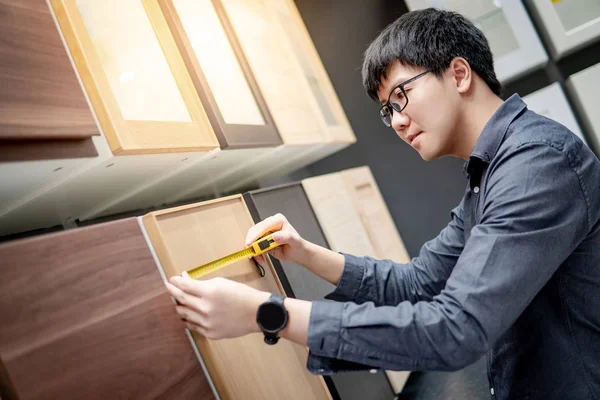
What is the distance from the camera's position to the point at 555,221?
869 millimetres

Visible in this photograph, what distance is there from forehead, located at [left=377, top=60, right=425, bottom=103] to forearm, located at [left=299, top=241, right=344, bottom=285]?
0.38 metres

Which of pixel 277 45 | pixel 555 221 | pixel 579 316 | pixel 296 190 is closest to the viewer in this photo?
pixel 555 221

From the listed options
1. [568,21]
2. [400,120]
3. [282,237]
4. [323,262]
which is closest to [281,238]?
[282,237]

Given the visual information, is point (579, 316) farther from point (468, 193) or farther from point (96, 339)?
point (96, 339)

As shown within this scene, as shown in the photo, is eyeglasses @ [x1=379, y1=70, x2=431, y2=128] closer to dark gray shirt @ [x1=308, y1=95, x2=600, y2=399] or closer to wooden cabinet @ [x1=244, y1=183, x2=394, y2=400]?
dark gray shirt @ [x1=308, y1=95, x2=600, y2=399]

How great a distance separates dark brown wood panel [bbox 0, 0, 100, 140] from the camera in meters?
0.77

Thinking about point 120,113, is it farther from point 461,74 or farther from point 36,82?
point 461,74

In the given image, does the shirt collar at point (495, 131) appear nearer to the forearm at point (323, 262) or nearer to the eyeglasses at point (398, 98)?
the eyeglasses at point (398, 98)

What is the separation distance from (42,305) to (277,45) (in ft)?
4.78

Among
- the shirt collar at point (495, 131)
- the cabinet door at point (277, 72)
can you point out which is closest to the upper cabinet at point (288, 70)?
the cabinet door at point (277, 72)

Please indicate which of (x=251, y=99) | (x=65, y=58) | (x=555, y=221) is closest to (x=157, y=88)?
(x=65, y=58)

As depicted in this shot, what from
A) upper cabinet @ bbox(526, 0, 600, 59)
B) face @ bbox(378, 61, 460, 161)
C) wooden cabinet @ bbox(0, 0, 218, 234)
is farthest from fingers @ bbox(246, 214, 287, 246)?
upper cabinet @ bbox(526, 0, 600, 59)

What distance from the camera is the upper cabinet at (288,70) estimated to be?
1696mm

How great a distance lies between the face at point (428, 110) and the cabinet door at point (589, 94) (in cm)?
123
